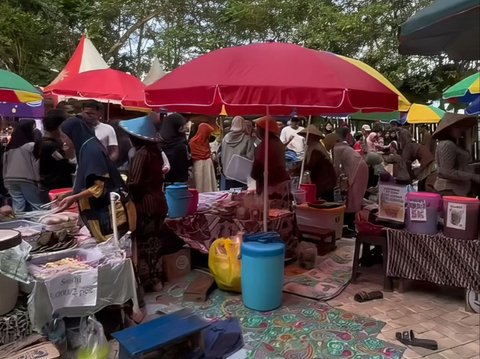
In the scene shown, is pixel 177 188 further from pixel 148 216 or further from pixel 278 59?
pixel 278 59

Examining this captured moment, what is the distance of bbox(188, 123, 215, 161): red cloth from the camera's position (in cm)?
736

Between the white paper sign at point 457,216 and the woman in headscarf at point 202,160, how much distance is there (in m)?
4.39

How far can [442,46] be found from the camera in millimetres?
2016

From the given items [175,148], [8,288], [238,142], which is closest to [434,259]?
[8,288]

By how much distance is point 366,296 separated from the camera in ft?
13.3

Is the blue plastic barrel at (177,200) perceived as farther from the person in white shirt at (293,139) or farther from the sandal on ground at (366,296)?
the person in white shirt at (293,139)

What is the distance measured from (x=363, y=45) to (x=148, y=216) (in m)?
10.9

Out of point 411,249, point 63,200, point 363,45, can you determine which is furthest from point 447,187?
point 363,45

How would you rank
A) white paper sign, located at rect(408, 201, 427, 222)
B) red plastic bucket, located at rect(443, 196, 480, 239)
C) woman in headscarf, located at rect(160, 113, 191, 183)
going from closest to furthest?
red plastic bucket, located at rect(443, 196, 480, 239)
white paper sign, located at rect(408, 201, 427, 222)
woman in headscarf, located at rect(160, 113, 191, 183)

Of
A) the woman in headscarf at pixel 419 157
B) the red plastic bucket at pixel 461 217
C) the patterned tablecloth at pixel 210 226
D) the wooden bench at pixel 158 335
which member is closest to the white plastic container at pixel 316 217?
the patterned tablecloth at pixel 210 226

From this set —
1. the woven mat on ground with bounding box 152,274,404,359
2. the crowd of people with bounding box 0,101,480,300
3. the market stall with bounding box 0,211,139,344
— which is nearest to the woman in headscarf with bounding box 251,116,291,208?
the crowd of people with bounding box 0,101,480,300

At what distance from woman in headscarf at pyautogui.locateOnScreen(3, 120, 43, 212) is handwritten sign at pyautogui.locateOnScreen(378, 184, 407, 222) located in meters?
3.70

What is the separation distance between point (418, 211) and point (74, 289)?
2949 mm

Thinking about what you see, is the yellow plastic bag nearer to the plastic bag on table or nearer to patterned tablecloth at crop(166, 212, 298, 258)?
patterned tablecloth at crop(166, 212, 298, 258)
